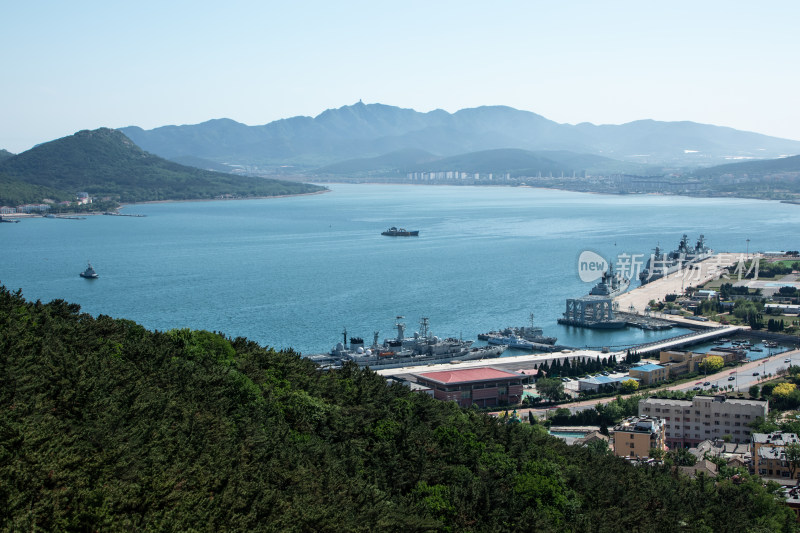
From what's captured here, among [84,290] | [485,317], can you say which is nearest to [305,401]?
[485,317]

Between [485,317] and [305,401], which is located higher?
[305,401]

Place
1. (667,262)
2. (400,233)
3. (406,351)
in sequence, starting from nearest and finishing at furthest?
(406,351), (667,262), (400,233)

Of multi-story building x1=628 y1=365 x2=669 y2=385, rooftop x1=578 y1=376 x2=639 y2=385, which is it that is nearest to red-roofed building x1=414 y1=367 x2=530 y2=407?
rooftop x1=578 y1=376 x2=639 y2=385

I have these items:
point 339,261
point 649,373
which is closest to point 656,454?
point 649,373

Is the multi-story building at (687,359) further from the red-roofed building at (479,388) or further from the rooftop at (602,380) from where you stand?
the red-roofed building at (479,388)

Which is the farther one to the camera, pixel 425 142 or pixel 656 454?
pixel 425 142

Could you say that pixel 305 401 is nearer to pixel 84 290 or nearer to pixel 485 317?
pixel 485 317

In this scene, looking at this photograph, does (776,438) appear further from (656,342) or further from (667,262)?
(667,262)

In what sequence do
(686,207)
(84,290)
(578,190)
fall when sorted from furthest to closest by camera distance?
(578,190)
(686,207)
(84,290)

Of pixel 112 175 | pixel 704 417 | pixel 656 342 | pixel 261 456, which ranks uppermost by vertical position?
pixel 112 175
